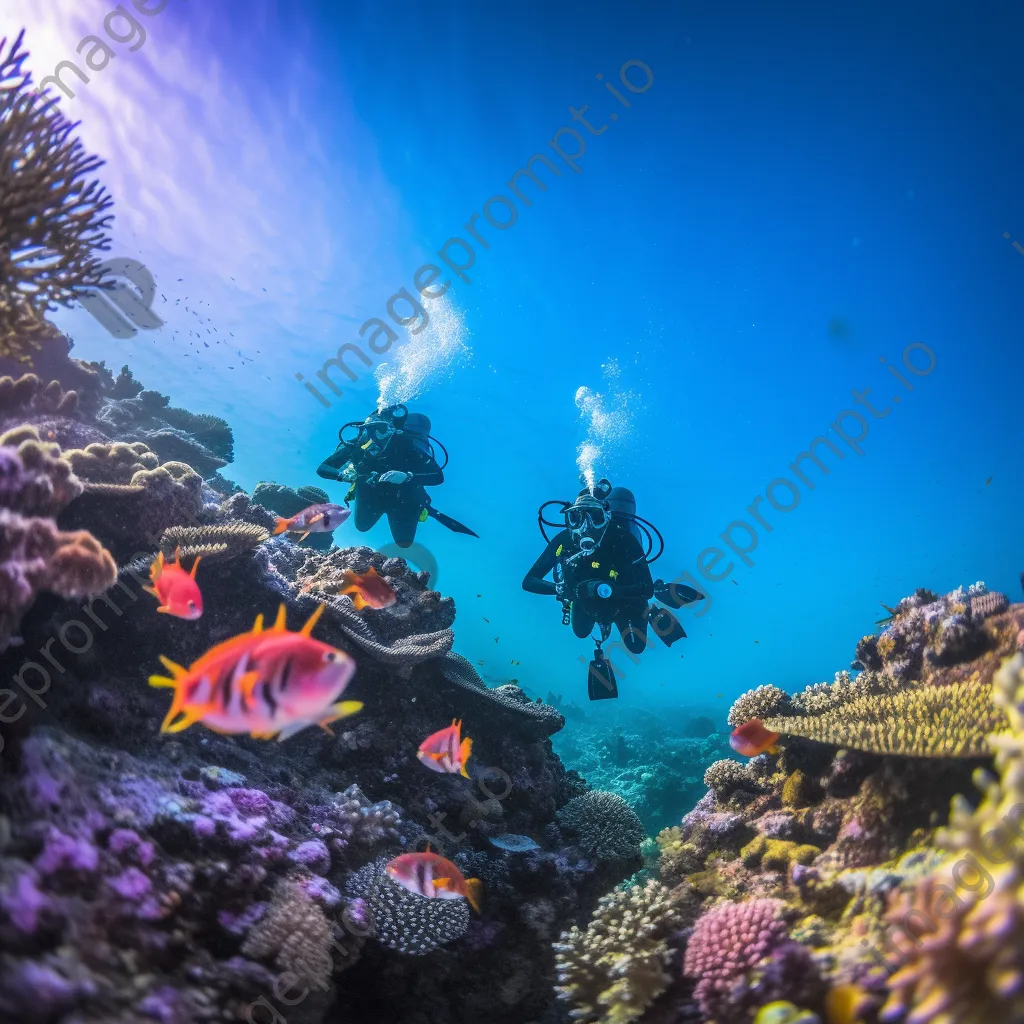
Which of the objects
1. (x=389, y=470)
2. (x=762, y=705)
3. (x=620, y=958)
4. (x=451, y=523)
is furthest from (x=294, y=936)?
(x=389, y=470)

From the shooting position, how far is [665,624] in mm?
8320

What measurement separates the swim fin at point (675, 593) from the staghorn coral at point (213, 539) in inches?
247

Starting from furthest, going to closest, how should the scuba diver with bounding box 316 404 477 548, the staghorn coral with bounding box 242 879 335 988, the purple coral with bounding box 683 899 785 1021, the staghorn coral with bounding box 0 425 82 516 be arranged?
the scuba diver with bounding box 316 404 477 548 < the staghorn coral with bounding box 0 425 82 516 < the staghorn coral with bounding box 242 879 335 988 < the purple coral with bounding box 683 899 785 1021

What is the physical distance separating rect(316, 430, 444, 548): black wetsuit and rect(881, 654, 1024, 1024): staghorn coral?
340 inches

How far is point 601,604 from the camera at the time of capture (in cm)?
877

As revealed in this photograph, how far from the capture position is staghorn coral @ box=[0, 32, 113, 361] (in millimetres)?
3521

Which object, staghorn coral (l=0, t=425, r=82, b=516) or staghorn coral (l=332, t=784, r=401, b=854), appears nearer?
staghorn coral (l=0, t=425, r=82, b=516)

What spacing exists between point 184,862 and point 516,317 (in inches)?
1177

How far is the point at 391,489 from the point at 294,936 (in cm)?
770

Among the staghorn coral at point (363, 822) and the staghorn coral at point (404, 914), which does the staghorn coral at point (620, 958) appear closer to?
the staghorn coral at point (404, 914)

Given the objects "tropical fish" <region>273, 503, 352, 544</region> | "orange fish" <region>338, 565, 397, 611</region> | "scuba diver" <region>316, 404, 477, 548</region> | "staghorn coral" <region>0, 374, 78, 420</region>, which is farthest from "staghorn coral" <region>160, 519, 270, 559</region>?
"scuba diver" <region>316, 404, 477, 548</region>

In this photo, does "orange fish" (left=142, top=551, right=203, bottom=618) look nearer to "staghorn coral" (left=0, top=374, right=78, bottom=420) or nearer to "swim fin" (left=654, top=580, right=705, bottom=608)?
"staghorn coral" (left=0, top=374, right=78, bottom=420)

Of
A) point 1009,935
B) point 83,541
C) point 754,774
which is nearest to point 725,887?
point 754,774

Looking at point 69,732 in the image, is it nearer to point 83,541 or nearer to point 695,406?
point 83,541
